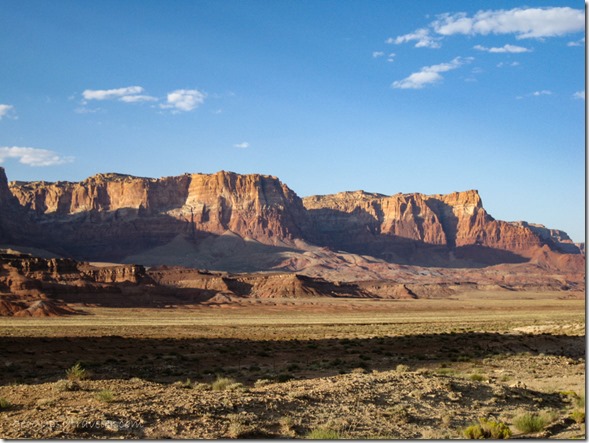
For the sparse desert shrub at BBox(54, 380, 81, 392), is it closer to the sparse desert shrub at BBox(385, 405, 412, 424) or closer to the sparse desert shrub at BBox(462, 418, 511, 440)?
the sparse desert shrub at BBox(385, 405, 412, 424)

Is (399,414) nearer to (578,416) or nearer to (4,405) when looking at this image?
(578,416)

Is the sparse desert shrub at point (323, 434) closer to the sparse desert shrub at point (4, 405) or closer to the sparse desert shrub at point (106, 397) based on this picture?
the sparse desert shrub at point (106, 397)

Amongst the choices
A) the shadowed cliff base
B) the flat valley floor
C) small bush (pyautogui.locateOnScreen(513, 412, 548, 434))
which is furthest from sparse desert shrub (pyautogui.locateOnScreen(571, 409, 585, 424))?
the shadowed cliff base

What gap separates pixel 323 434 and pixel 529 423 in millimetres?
4776

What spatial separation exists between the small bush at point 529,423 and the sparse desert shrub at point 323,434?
13.6ft

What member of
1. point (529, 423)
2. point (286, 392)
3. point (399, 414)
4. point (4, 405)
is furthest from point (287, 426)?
point (4, 405)

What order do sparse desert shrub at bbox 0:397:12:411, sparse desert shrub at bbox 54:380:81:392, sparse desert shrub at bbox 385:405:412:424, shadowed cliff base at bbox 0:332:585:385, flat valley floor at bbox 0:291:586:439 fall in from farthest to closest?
shadowed cliff base at bbox 0:332:585:385
sparse desert shrub at bbox 54:380:81:392
sparse desert shrub at bbox 385:405:412:424
sparse desert shrub at bbox 0:397:12:411
flat valley floor at bbox 0:291:586:439

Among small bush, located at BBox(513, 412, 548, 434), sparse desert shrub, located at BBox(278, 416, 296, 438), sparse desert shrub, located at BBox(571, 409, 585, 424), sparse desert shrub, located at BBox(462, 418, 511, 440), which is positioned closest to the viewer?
sparse desert shrub, located at BBox(278, 416, 296, 438)

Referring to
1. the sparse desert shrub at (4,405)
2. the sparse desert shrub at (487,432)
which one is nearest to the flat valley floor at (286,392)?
the sparse desert shrub at (4,405)

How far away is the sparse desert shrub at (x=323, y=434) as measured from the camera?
1257 cm

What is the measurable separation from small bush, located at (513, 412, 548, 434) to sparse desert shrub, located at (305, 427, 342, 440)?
163 inches

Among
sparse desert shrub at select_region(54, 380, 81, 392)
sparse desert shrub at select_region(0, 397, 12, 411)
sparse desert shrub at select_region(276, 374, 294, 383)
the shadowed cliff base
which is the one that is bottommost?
the shadowed cliff base

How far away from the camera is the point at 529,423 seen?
47.3ft

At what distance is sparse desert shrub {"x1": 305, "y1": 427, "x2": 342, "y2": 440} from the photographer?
12570mm
